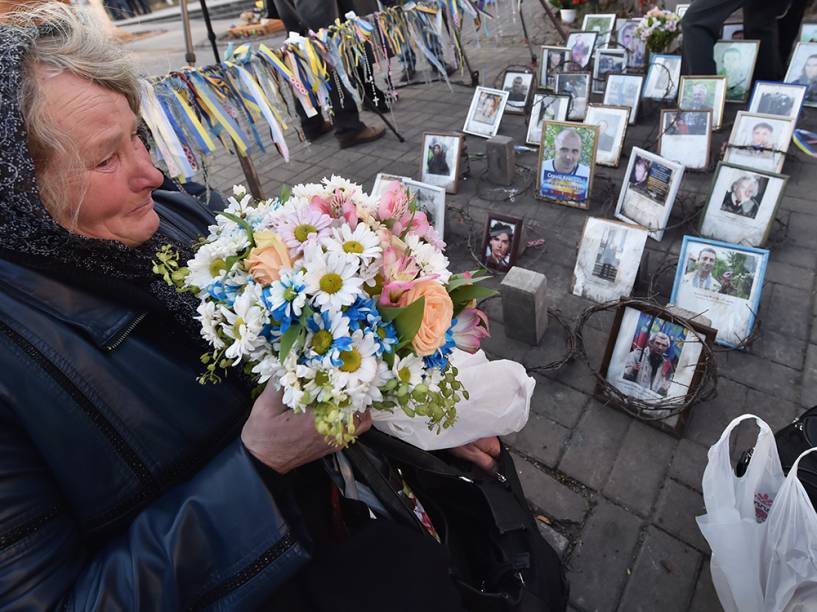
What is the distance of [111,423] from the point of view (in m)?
1.04

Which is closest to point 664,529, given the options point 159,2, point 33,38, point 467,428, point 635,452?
point 635,452

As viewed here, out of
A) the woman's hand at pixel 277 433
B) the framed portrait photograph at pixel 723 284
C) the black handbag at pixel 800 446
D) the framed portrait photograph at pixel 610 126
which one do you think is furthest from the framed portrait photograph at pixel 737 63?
the woman's hand at pixel 277 433

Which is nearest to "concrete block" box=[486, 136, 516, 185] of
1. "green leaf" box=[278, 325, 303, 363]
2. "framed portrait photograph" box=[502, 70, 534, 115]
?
"framed portrait photograph" box=[502, 70, 534, 115]

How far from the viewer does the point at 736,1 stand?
4441 mm

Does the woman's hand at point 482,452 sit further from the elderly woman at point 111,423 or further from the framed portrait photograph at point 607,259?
the framed portrait photograph at point 607,259

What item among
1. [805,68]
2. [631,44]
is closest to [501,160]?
[631,44]

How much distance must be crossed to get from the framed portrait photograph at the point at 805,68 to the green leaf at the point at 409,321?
5.56 meters

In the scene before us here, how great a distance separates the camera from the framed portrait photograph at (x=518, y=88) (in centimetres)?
573

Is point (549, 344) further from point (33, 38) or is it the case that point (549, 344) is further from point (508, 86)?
point (508, 86)

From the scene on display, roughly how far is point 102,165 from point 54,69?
209 millimetres

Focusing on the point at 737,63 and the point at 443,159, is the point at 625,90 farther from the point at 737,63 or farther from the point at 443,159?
the point at 443,159

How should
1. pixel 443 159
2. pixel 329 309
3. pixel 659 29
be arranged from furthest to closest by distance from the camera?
1. pixel 659 29
2. pixel 443 159
3. pixel 329 309

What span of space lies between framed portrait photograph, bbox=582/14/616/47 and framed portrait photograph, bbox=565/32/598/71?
129mm

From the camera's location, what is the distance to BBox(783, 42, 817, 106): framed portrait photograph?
4527mm
